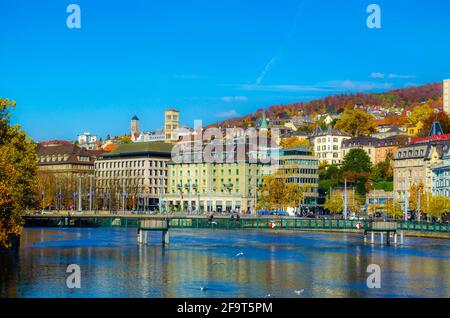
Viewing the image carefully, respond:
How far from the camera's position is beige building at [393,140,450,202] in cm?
16675

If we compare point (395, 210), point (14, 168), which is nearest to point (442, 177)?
point (395, 210)

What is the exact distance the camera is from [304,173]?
198125 millimetres

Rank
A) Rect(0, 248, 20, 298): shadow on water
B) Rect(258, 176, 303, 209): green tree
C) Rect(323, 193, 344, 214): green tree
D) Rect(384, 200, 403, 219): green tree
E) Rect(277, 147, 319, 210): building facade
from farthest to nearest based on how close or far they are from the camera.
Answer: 1. Rect(277, 147, 319, 210): building facade
2. Rect(258, 176, 303, 209): green tree
3. Rect(323, 193, 344, 214): green tree
4. Rect(384, 200, 403, 219): green tree
5. Rect(0, 248, 20, 298): shadow on water

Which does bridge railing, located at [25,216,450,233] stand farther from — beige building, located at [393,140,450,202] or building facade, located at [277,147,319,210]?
building facade, located at [277,147,319,210]

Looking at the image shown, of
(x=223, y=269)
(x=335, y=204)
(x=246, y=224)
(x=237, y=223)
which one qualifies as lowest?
(x=223, y=269)

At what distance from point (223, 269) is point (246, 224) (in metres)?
69.2

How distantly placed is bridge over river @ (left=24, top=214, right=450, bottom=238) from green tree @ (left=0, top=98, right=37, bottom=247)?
105ft

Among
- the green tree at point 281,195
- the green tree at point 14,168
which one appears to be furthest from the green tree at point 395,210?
the green tree at point 14,168

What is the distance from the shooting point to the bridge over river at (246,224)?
11394cm

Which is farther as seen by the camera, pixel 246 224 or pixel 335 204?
pixel 335 204

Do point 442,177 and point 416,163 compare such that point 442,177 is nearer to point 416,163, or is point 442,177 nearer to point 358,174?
point 416,163

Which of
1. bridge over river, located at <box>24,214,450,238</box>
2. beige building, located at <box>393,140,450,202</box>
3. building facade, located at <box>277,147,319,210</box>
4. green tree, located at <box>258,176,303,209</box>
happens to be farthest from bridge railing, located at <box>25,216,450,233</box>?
building facade, located at <box>277,147,319,210</box>

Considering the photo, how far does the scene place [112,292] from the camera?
54.0 m
